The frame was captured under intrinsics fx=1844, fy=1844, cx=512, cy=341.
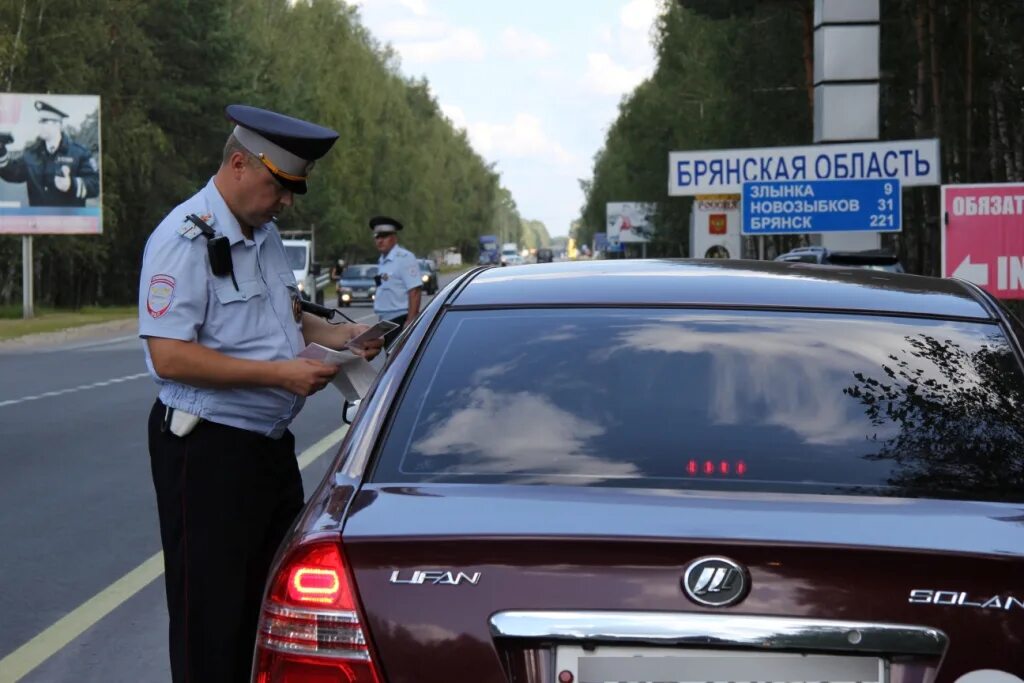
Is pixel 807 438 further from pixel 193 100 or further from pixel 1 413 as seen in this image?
pixel 193 100

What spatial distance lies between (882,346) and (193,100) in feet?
195

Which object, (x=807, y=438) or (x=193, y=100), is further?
(x=193, y=100)

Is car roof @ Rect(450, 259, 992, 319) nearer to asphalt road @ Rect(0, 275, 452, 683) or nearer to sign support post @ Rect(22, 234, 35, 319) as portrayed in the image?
asphalt road @ Rect(0, 275, 452, 683)

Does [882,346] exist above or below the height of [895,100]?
below

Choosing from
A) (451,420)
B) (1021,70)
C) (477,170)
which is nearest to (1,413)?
(451,420)

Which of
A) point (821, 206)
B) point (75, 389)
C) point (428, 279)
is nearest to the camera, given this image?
point (75, 389)

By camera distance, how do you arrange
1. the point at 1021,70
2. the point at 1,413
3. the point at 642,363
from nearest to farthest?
the point at 642,363 < the point at 1,413 < the point at 1021,70

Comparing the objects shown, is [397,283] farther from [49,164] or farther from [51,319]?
[49,164]

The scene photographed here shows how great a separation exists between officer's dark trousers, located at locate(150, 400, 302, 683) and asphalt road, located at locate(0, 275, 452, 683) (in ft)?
6.20

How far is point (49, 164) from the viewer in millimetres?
48688

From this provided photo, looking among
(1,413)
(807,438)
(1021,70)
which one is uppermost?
(1021,70)

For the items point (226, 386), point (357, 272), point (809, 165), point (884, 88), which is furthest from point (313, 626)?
point (357, 272)

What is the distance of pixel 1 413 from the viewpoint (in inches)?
715

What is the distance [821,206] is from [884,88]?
86.7 feet
